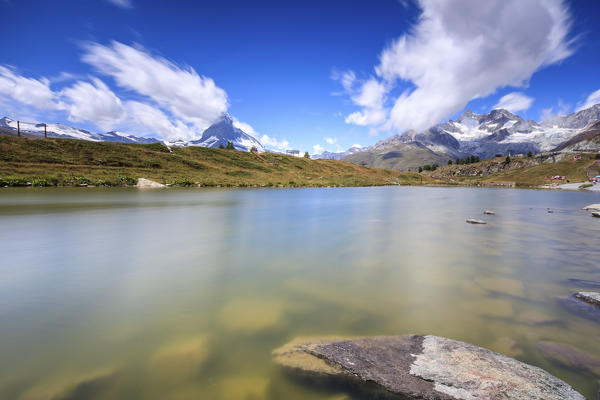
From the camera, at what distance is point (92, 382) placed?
318cm

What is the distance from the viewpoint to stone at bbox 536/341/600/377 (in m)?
3.43

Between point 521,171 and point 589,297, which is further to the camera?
point 521,171

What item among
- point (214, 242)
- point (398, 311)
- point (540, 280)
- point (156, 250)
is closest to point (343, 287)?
point (398, 311)

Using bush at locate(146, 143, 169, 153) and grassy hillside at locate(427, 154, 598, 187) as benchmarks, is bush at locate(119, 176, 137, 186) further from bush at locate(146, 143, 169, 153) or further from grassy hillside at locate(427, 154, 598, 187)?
grassy hillside at locate(427, 154, 598, 187)

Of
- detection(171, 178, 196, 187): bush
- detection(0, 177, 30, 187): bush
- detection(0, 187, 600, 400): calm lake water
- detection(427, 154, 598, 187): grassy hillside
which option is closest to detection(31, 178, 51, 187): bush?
detection(0, 177, 30, 187): bush

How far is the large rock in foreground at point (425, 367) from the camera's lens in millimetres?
2842

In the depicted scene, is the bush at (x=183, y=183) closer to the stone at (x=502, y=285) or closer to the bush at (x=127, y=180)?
the bush at (x=127, y=180)

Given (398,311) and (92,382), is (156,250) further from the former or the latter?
(398,311)

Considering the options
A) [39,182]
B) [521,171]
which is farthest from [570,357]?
[521,171]

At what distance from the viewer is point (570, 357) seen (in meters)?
3.65

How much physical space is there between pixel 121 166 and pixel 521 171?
17765cm

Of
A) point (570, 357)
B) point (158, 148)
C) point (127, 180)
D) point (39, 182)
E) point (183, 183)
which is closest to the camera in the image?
point (570, 357)

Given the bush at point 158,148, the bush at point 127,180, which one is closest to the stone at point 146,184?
the bush at point 127,180

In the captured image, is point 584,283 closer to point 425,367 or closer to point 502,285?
point 502,285
